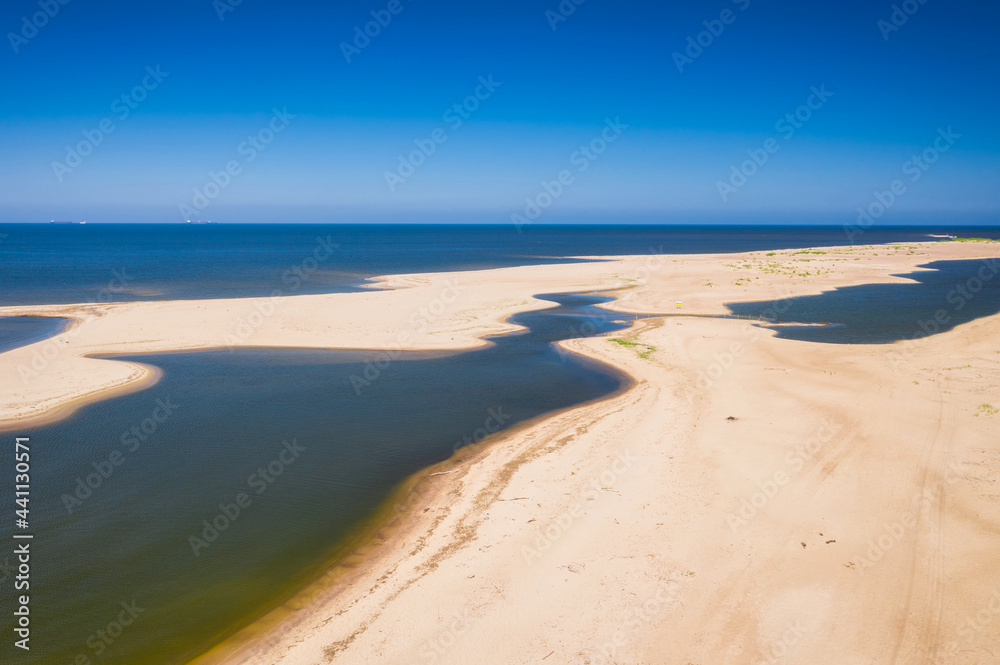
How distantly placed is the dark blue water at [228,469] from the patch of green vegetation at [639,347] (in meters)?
2.54

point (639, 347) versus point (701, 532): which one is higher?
point (639, 347)

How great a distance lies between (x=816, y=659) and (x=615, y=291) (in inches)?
1798

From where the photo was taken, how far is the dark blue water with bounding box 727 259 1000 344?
31.6 m

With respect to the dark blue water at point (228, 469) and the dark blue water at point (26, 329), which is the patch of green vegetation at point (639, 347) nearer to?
the dark blue water at point (228, 469)

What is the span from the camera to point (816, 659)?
7.96 m

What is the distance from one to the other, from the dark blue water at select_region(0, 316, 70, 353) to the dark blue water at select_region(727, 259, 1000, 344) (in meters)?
41.4

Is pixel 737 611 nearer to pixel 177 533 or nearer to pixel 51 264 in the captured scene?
pixel 177 533

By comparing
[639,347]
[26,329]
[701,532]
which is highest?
[26,329]

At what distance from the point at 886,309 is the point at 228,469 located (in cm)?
4329

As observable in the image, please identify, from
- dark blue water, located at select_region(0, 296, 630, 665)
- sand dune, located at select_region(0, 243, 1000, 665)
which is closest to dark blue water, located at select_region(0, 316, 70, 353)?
dark blue water, located at select_region(0, 296, 630, 665)

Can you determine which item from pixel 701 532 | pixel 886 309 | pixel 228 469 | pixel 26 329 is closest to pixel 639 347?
pixel 701 532

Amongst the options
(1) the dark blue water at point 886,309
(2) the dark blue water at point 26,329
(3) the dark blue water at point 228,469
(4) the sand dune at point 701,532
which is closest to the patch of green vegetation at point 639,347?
(3) the dark blue water at point 228,469

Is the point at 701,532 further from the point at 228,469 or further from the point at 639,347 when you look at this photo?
the point at 639,347

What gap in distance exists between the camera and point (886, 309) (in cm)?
4028
